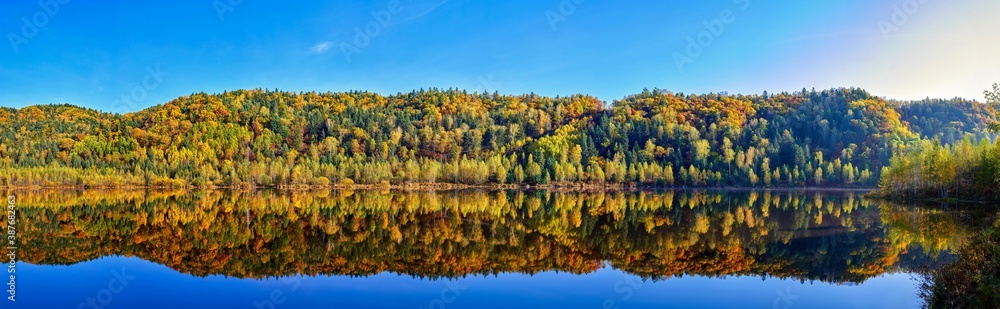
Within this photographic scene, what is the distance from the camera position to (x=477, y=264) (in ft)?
80.3

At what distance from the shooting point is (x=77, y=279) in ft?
69.6

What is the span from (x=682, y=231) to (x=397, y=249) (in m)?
19.1

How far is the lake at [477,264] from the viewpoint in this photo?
1877cm

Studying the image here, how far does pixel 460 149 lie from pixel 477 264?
15534cm

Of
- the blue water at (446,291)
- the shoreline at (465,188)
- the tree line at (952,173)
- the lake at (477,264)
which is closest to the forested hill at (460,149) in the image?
the shoreline at (465,188)

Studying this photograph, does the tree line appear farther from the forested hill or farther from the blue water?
the forested hill

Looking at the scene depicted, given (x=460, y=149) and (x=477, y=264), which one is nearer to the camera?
(x=477, y=264)

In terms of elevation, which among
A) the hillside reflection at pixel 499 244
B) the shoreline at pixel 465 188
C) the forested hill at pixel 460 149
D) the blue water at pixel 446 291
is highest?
the forested hill at pixel 460 149

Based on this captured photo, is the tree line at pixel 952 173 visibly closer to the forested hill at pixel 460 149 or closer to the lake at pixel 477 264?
the lake at pixel 477 264

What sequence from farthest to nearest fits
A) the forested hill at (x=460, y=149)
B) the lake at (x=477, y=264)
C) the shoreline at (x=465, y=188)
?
1. the forested hill at (x=460, y=149)
2. the shoreline at (x=465, y=188)
3. the lake at (x=477, y=264)

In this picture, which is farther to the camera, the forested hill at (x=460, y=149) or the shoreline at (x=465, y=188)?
the forested hill at (x=460, y=149)

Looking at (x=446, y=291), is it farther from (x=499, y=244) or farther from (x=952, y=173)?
(x=952, y=173)

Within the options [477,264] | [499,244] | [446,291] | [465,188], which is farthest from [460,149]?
[446,291]

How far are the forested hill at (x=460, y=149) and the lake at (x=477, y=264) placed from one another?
9995 cm
